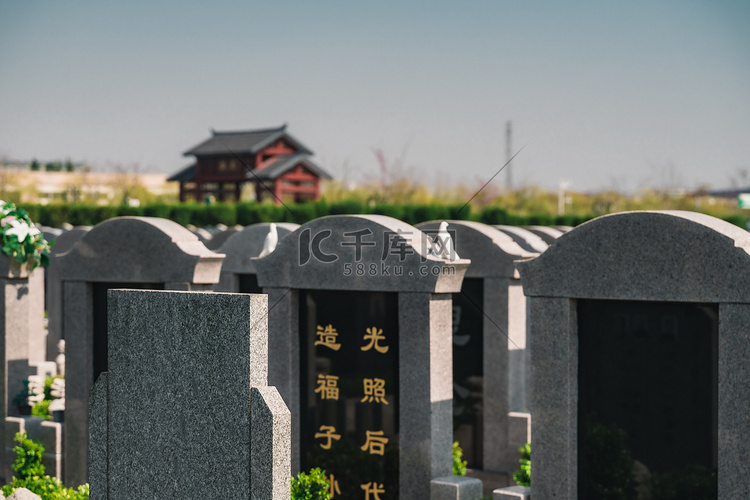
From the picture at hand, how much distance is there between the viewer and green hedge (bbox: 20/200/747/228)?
93.7 ft

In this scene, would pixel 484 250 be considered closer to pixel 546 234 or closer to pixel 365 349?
pixel 365 349

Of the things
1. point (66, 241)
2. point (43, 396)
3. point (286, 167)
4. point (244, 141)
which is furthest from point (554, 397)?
point (244, 141)

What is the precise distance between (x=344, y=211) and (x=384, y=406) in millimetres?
20848

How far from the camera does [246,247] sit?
1177 cm

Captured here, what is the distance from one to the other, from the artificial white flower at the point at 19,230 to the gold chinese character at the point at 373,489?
5352 mm

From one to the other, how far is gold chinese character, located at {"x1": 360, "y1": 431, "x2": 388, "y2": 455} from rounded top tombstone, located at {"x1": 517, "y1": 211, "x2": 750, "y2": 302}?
7.23ft

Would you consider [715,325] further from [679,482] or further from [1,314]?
[1,314]

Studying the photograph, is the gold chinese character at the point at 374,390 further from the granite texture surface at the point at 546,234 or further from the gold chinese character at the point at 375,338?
the granite texture surface at the point at 546,234

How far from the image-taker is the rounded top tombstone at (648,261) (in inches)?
239

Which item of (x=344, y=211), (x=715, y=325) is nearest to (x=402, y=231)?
(x=715, y=325)

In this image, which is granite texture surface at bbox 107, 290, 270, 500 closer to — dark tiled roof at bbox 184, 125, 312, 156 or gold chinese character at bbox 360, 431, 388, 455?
gold chinese character at bbox 360, 431, 388, 455

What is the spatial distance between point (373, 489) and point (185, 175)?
125 ft

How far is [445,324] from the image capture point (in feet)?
25.9

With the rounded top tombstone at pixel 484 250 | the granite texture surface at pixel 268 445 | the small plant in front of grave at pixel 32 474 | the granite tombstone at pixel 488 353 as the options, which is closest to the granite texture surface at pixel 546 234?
the rounded top tombstone at pixel 484 250
